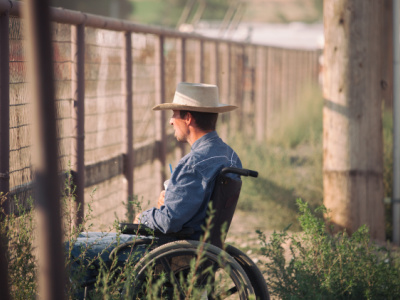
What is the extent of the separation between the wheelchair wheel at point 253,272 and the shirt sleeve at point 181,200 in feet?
0.92

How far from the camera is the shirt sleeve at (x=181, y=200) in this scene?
2891 millimetres

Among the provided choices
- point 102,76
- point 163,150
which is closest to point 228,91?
point 163,150

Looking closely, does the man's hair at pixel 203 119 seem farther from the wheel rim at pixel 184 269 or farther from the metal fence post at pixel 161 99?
the metal fence post at pixel 161 99

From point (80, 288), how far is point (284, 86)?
12.5m

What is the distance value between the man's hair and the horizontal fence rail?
69 centimetres

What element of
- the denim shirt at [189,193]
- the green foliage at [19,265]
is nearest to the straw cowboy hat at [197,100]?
the denim shirt at [189,193]

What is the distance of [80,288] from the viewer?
290 cm

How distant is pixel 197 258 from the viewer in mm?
2762

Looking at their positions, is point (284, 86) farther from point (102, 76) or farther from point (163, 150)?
point (102, 76)

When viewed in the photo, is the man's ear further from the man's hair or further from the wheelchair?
the wheelchair

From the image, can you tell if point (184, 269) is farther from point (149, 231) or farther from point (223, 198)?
point (223, 198)

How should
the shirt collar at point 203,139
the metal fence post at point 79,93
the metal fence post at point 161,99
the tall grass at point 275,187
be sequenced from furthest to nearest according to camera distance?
the tall grass at point 275,187 < the metal fence post at point 161,99 < the metal fence post at point 79,93 < the shirt collar at point 203,139

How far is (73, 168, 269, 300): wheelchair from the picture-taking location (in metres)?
2.77

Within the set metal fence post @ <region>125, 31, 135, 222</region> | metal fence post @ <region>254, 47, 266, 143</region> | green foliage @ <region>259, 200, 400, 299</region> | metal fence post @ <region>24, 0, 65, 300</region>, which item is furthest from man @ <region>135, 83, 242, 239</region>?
metal fence post @ <region>254, 47, 266, 143</region>
